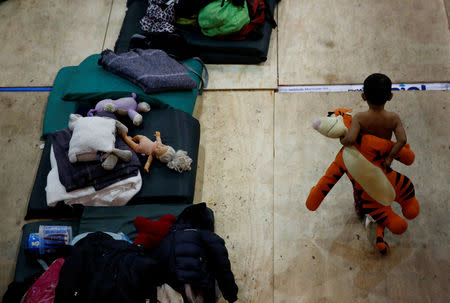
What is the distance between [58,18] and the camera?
3.76m

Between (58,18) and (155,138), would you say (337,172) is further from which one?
(58,18)

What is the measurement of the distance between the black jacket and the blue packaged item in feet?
1.44

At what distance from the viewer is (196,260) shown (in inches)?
79.7

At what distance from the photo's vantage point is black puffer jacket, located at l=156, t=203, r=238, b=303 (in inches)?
78.3

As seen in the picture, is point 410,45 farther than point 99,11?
No

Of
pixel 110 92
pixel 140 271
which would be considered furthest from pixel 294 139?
pixel 140 271

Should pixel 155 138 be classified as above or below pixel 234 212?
above

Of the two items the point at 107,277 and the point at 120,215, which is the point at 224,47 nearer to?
the point at 120,215

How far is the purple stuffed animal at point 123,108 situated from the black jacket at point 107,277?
0.95m

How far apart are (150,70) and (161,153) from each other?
0.64 metres

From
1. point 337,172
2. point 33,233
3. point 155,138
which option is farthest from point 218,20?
point 33,233

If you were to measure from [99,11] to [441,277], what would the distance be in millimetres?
3275

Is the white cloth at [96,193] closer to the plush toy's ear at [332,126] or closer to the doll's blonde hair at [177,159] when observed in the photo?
the doll's blonde hair at [177,159]

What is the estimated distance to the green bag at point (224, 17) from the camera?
3039 mm
